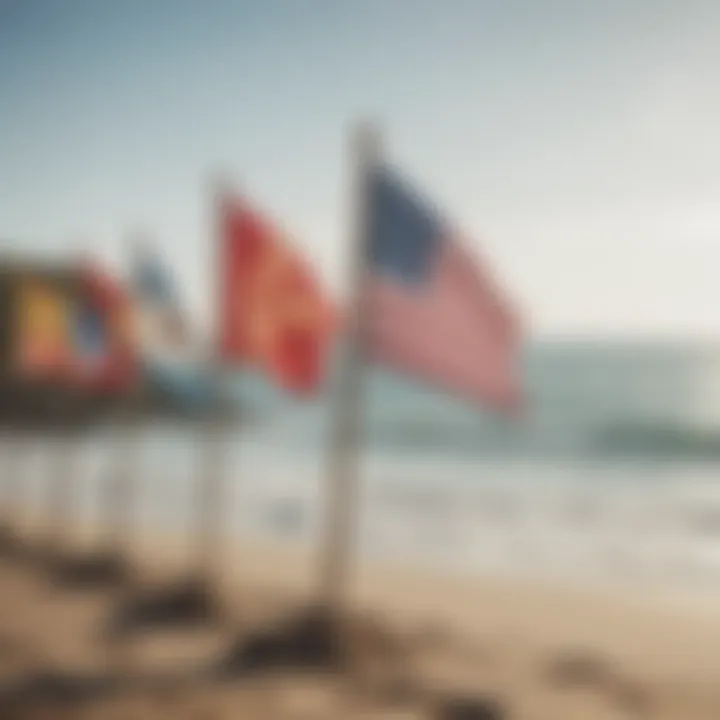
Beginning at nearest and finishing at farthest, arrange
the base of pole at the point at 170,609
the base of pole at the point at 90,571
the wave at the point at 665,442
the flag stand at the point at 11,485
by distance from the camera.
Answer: the base of pole at the point at 170,609
the base of pole at the point at 90,571
the flag stand at the point at 11,485
the wave at the point at 665,442

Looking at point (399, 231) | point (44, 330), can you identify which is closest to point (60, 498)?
point (44, 330)

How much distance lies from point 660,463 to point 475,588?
446 centimetres

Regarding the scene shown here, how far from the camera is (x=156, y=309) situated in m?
2.88

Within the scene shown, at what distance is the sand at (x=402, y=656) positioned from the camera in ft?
6.88

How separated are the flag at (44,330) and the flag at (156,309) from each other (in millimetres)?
285

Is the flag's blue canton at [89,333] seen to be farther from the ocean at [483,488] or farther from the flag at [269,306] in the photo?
the flag at [269,306]

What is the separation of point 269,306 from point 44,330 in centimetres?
104

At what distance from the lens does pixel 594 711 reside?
2113 mm

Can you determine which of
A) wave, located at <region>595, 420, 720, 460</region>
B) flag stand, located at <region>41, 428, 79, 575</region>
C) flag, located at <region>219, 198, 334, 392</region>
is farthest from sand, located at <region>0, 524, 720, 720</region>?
wave, located at <region>595, 420, 720, 460</region>

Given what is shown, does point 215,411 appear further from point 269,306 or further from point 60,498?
point 60,498

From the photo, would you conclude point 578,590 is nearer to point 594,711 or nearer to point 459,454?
point 594,711

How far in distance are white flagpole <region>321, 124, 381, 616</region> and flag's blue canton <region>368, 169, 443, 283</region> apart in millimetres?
26

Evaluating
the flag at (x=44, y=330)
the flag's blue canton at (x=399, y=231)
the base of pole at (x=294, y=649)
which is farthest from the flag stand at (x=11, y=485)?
the flag's blue canton at (x=399, y=231)

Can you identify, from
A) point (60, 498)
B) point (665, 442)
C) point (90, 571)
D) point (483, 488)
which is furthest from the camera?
point (665, 442)
